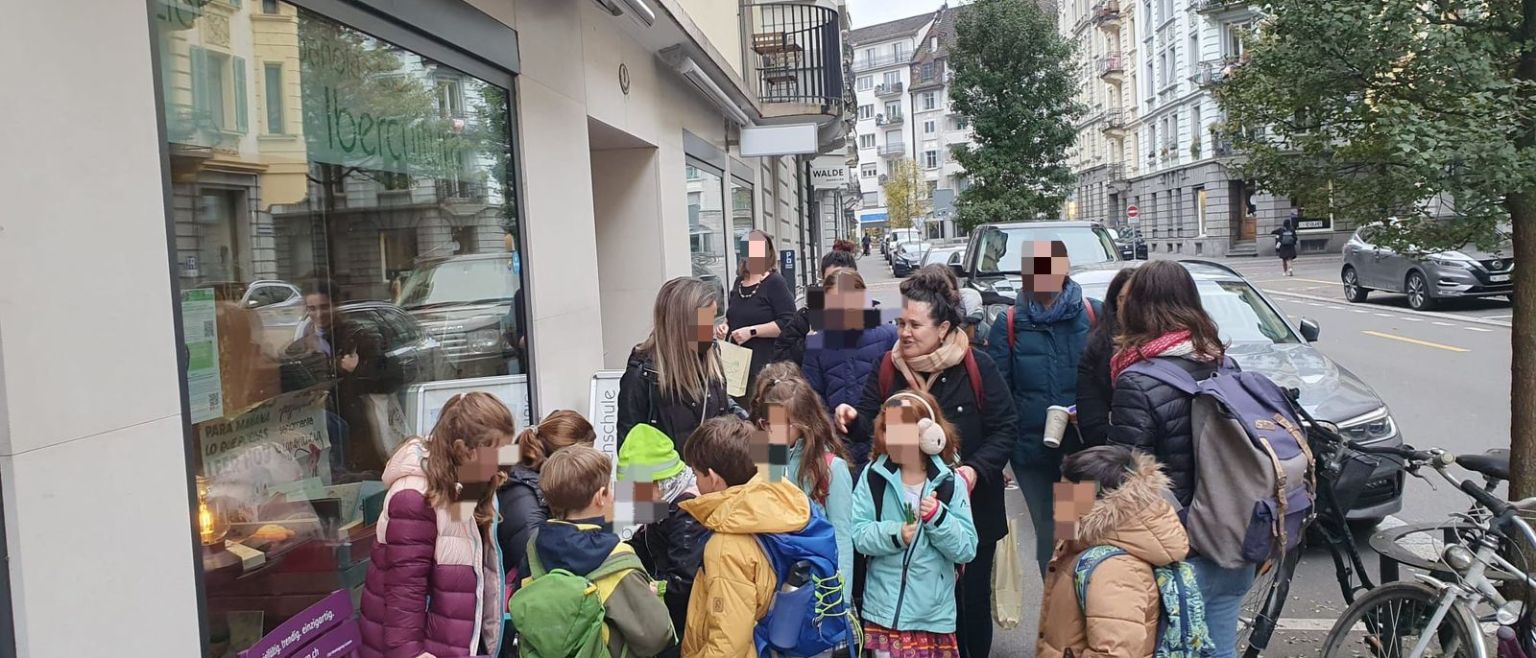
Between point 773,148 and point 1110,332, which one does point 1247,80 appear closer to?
point 1110,332

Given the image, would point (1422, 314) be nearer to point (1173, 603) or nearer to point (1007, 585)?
point (1007, 585)

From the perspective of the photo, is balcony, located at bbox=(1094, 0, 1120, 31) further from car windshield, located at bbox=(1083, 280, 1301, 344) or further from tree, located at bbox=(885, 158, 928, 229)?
car windshield, located at bbox=(1083, 280, 1301, 344)

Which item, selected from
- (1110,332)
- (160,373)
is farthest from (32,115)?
(1110,332)

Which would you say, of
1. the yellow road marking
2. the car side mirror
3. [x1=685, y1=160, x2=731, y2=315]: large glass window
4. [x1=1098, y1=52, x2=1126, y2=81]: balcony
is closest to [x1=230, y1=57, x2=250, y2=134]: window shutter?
the car side mirror

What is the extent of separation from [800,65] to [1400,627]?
13683 mm

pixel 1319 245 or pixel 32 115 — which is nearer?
pixel 32 115

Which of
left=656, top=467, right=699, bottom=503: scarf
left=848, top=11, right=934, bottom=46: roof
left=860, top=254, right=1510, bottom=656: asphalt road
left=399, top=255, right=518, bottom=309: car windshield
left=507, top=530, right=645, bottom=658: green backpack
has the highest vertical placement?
left=848, top=11, right=934, bottom=46: roof

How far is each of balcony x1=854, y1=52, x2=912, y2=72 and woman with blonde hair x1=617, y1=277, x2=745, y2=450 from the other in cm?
12135

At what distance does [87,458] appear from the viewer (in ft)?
8.95

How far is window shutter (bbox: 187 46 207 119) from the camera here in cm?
352

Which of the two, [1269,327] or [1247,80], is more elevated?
[1247,80]

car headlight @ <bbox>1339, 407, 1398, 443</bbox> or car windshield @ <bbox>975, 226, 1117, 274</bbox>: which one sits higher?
car windshield @ <bbox>975, 226, 1117, 274</bbox>

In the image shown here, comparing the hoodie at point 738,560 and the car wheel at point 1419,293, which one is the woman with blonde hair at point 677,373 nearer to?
the hoodie at point 738,560

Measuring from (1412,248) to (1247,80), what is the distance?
1067 mm
